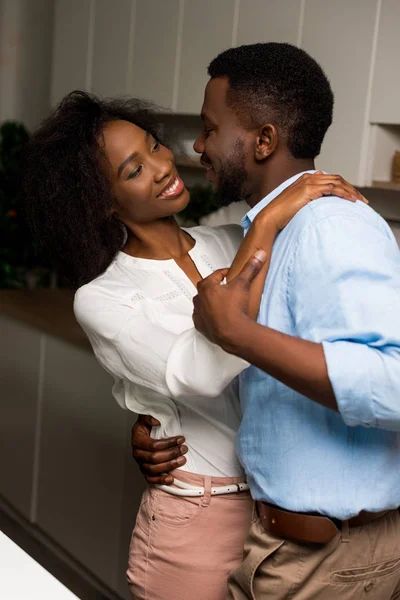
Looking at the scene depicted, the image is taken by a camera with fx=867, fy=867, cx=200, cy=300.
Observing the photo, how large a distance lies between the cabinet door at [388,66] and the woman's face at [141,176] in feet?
3.11

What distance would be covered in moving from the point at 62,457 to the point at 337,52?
173cm

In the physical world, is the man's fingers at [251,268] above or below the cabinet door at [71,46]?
below

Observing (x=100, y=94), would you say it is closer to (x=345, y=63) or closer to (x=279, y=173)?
(x=345, y=63)

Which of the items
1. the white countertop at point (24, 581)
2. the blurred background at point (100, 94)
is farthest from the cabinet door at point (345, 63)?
the white countertop at point (24, 581)

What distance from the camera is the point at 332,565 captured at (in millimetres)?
1301

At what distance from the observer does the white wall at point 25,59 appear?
13.5ft

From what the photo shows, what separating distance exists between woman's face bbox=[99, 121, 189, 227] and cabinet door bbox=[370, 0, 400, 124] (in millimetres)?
949

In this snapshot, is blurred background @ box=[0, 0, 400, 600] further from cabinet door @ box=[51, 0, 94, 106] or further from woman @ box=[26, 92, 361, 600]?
woman @ box=[26, 92, 361, 600]

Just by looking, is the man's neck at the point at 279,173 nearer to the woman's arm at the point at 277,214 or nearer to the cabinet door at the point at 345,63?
the woman's arm at the point at 277,214

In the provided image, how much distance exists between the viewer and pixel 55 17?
396cm

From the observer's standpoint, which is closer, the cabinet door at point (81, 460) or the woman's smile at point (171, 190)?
the woman's smile at point (171, 190)

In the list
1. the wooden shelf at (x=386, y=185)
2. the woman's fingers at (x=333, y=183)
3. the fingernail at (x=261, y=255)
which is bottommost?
the wooden shelf at (x=386, y=185)

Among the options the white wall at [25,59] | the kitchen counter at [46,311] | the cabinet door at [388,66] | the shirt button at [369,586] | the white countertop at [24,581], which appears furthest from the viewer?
the white wall at [25,59]

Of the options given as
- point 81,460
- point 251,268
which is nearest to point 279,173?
point 251,268
